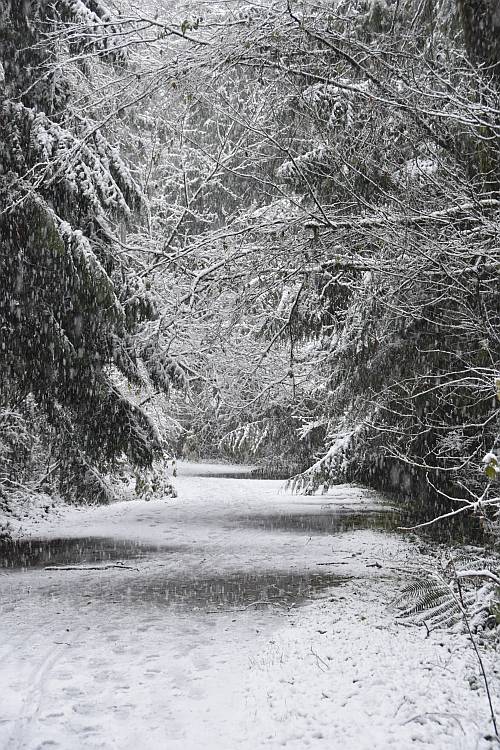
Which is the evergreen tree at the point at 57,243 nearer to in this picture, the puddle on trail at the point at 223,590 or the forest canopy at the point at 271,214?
the forest canopy at the point at 271,214

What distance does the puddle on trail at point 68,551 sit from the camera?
38.8 ft

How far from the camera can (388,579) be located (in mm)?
9977

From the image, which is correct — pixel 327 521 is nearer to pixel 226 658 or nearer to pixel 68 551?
pixel 68 551

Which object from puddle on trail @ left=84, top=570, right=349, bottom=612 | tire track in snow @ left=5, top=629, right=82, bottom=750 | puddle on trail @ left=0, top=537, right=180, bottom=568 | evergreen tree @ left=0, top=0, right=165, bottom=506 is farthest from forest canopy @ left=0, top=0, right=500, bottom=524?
tire track in snow @ left=5, top=629, right=82, bottom=750

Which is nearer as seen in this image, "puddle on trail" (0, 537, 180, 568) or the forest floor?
the forest floor

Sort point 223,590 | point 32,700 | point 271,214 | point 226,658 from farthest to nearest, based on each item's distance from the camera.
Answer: point 223,590, point 271,214, point 226,658, point 32,700

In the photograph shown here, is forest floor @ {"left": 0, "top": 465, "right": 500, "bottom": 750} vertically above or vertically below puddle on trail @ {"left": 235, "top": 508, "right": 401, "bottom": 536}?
above

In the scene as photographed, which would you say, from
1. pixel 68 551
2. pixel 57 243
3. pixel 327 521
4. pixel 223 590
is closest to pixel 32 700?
pixel 223 590

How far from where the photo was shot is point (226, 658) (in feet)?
21.6

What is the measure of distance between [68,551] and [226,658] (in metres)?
7.15

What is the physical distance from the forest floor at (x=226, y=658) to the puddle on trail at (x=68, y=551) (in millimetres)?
90

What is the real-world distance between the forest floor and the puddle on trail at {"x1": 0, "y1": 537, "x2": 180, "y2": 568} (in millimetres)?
90

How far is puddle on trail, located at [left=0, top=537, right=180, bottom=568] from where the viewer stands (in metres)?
11.8

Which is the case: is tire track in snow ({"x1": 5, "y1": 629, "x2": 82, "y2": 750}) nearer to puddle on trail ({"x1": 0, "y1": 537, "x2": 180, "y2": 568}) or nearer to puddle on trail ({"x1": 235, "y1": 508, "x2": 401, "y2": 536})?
puddle on trail ({"x1": 0, "y1": 537, "x2": 180, "y2": 568})
